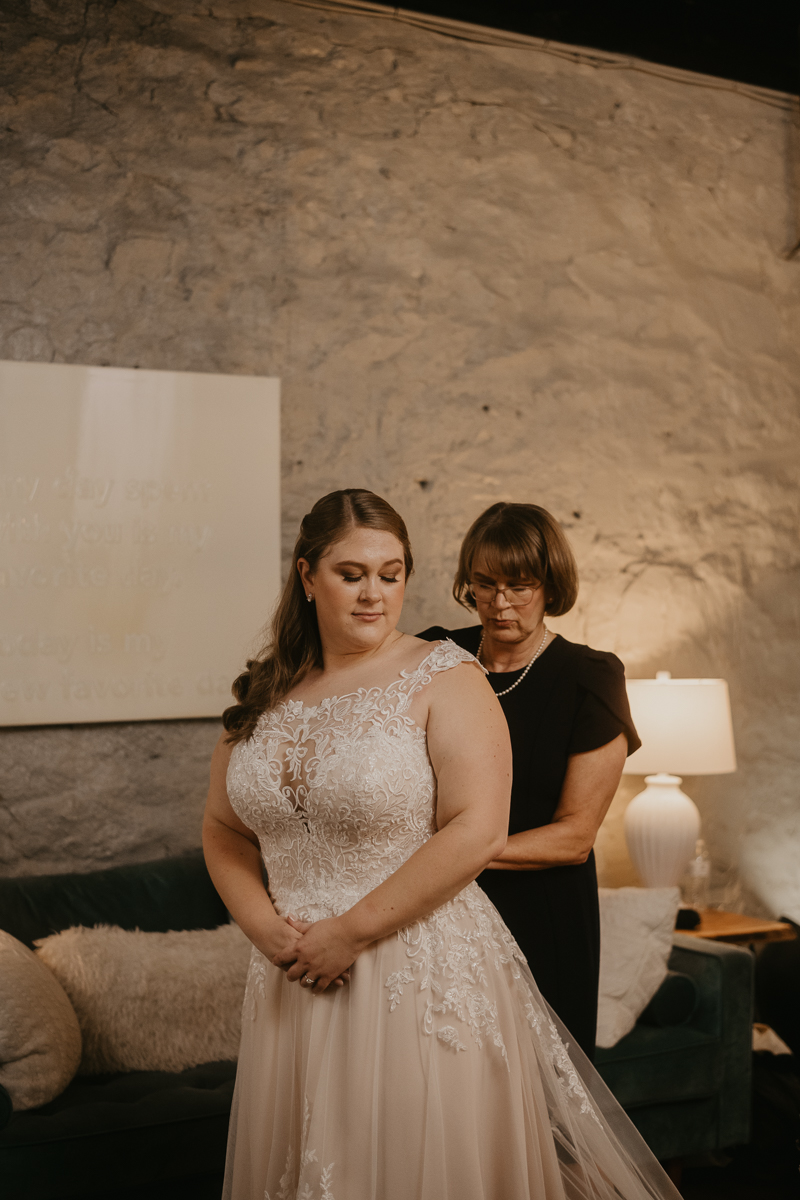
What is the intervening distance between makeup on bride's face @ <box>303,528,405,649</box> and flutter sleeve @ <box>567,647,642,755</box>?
556 mm

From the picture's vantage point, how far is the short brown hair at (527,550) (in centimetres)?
211

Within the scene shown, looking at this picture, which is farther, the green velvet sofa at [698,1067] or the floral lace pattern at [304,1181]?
the green velvet sofa at [698,1067]

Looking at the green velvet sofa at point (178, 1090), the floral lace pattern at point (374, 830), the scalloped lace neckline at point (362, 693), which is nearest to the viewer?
the floral lace pattern at point (374, 830)

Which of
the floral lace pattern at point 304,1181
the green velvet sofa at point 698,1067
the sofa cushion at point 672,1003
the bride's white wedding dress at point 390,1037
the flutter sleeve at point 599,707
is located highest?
the flutter sleeve at point 599,707

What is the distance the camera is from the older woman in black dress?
1.98 m

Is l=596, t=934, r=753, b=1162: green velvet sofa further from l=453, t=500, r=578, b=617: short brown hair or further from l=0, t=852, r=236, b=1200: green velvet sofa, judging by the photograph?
l=453, t=500, r=578, b=617: short brown hair

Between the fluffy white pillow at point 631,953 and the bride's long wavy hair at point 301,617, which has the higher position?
the bride's long wavy hair at point 301,617

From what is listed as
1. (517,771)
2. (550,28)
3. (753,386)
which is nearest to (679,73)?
(550,28)

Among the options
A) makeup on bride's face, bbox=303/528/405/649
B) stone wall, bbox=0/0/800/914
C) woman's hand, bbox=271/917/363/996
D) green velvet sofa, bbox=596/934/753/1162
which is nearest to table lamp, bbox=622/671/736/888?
stone wall, bbox=0/0/800/914

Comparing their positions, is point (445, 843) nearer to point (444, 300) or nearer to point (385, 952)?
point (385, 952)

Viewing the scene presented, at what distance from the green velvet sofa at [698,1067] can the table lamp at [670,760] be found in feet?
1.45

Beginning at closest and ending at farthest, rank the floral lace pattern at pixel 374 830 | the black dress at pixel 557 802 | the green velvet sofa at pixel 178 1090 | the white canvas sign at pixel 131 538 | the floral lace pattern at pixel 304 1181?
the floral lace pattern at pixel 304 1181 < the floral lace pattern at pixel 374 830 < the black dress at pixel 557 802 < the green velvet sofa at pixel 178 1090 < the white canvas sign at pixel 131 538

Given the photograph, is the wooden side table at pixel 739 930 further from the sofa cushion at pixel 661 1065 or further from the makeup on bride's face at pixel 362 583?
the makeup on bride's face at pixel 362 583

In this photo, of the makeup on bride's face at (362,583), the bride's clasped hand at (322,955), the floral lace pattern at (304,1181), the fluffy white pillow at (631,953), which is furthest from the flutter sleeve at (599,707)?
the fluffy white pillow at (631,953)
